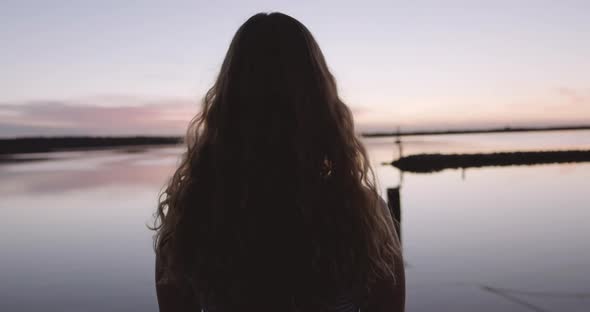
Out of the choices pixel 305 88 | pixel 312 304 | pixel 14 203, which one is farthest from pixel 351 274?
pixel 14 203

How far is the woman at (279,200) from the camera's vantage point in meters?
1.65

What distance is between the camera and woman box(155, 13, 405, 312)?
5.41ft

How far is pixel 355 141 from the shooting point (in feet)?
6.12

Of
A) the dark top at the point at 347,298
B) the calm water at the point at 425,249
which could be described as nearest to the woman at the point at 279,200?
the dark top at the point at 347,298

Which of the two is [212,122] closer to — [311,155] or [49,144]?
[311,155]

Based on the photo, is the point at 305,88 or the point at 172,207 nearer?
the point at 305,88

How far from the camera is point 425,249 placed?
504 inches

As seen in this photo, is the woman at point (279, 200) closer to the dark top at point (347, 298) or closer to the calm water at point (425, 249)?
the dark top at point (347, 298)

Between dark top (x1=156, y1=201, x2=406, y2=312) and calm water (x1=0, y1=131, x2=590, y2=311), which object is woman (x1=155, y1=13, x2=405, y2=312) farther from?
calm water (x1=0, y1=131, x2=590, y2=311)

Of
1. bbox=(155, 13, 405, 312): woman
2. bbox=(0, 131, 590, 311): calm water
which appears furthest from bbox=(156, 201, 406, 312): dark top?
bbox=(0, 131, 590, 311): calm water

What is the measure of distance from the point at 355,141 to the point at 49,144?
130 m

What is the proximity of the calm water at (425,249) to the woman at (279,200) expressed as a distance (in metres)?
0.49

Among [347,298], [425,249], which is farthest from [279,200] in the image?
[425,249]

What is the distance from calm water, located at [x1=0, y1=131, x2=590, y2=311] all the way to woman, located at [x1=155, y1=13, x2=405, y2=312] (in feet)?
1.62
